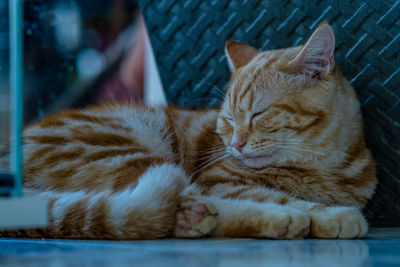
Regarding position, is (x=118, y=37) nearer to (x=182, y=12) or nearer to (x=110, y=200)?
(x=182, y=12)

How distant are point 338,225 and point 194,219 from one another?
0.42 m

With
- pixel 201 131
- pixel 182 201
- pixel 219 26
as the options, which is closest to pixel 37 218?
pixel 182 201

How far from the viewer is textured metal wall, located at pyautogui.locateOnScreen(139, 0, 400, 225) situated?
174 centimetres

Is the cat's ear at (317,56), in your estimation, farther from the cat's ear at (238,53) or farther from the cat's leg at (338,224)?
the cat's leg at (338,224)

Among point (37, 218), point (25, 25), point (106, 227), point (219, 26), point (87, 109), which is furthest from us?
point (25, 25)

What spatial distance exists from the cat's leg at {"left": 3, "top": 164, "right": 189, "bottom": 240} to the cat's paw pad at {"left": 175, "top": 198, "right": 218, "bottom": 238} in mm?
24

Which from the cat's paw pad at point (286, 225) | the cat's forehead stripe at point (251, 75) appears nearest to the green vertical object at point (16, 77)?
the cat's paw pad at point (286, 225)

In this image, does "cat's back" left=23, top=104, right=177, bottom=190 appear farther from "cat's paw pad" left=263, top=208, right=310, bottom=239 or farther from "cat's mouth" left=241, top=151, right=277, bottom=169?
"cat's paw pad" left=263, top=208, right=310, bottom=239

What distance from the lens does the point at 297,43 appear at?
6.58ft

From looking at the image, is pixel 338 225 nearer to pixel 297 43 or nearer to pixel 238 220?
pixel 238 220

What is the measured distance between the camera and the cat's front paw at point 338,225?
53.5 inches

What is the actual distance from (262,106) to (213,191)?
35 cm

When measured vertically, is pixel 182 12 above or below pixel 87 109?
above

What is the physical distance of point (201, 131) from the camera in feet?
6.73
